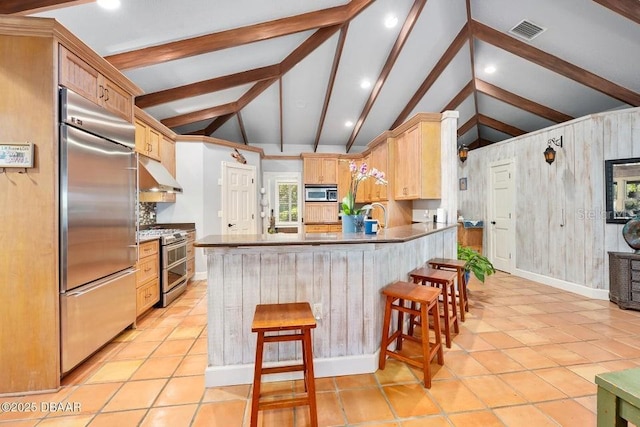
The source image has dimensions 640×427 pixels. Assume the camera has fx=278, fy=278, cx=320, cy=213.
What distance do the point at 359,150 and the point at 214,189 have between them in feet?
12.4

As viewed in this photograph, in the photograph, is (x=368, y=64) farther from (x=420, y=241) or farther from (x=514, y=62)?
(x=420, y=241)

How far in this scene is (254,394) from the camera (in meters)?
1.50

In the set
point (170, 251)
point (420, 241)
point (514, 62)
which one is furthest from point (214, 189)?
point (514, 62)

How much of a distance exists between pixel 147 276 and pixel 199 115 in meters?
3.06

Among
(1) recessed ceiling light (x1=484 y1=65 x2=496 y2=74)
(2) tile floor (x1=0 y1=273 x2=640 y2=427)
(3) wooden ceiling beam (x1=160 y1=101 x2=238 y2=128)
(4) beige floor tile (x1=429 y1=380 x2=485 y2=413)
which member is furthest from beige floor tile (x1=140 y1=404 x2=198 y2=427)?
(1) recessed ceiling light (x1=484 y1=65 x2=496 y2=74)

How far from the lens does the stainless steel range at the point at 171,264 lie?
139 inches

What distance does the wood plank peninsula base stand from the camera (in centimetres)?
194

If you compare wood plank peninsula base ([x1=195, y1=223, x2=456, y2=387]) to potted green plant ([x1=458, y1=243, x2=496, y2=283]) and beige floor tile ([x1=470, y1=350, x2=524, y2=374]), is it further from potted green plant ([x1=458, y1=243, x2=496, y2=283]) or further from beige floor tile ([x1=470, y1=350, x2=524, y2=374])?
potted green plant ([x1=458, y1=243, x2=496, y2=283])

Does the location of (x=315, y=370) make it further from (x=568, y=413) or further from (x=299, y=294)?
(x=568, y=413)

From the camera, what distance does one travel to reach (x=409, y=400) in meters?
1.78

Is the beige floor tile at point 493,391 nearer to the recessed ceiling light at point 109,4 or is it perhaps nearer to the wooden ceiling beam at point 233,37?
the wooden ceiling beam at point 233,37

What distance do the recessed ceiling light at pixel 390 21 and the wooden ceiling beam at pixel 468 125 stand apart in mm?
3374

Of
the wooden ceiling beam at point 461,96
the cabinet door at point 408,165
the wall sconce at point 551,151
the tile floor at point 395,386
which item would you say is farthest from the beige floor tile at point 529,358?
the wooden ceiling beam at point 461,96

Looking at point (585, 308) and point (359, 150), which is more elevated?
point (359, 150)
